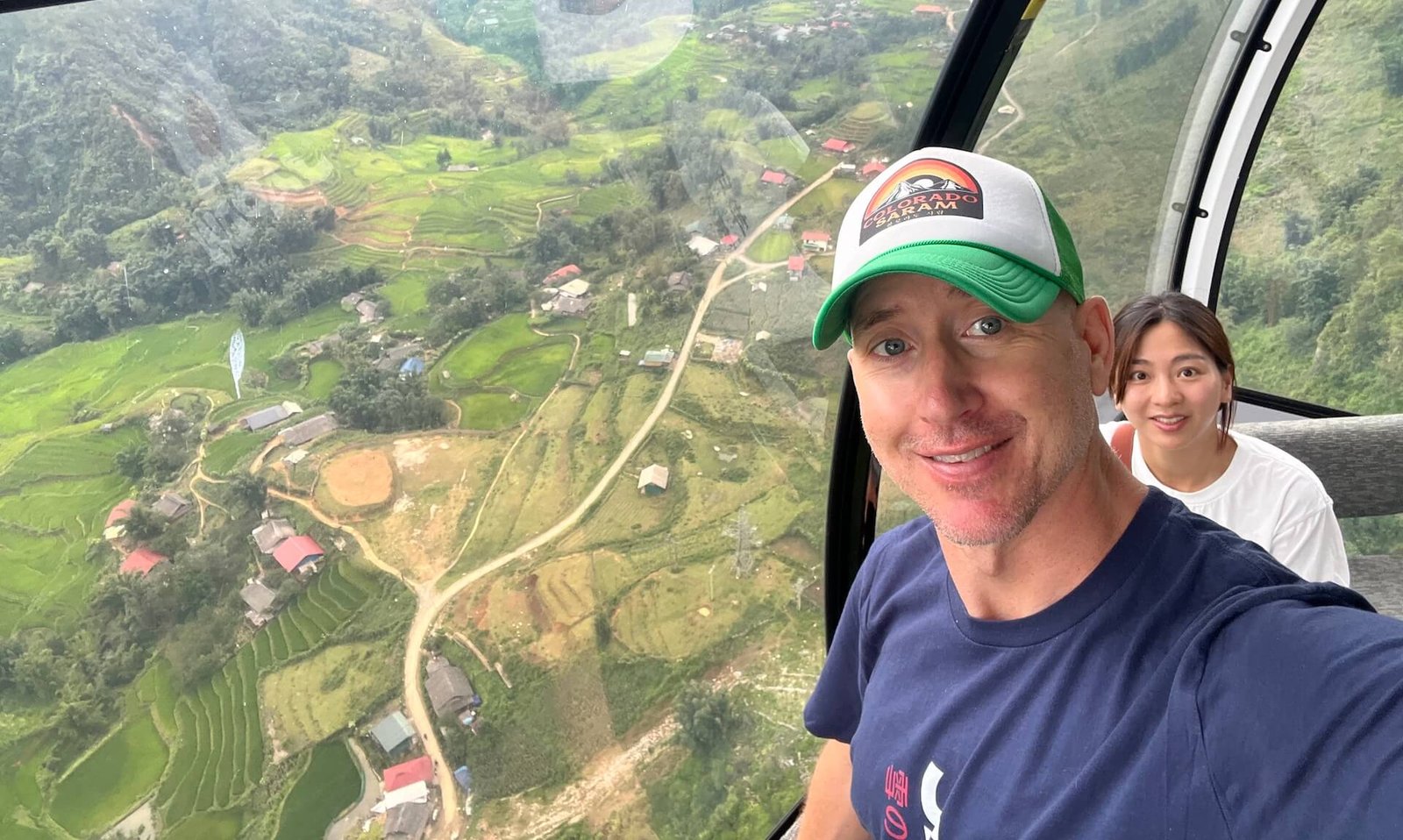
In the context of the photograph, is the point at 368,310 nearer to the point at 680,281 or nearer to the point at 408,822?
the point at 680,281

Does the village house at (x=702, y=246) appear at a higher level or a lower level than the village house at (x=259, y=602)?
higher

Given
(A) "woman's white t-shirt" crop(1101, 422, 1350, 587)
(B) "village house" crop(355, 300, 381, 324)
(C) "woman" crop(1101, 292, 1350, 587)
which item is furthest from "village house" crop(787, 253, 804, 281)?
(B) "village house" crop(355, 300, 381, 324)

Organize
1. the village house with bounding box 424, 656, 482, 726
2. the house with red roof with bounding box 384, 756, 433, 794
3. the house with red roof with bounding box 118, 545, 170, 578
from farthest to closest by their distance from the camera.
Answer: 1. the village house with bounding box 424, 656, 482, 726
2. the house with red roof with bounding box 384, 756, 433, 794
3. the house with red roof with bounding box 118, 545, 170, 578

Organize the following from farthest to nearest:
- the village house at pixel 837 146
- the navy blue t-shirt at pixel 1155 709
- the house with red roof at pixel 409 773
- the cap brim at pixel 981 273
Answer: the village house at pixel 837 146 < the house with red roof at pixel 409 773 < the cap brim at pixel 981 273 < the navy blue t-shirt at pixel 1155 709

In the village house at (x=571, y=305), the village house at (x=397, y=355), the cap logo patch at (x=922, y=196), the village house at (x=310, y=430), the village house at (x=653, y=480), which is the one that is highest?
the cap logo patch at (x=922, y=196)

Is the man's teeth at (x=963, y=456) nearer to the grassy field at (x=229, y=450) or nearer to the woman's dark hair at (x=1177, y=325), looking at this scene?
the woman's dark hair at (x=1177, y=325)

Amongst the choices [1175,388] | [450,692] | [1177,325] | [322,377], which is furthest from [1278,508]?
[322,377]

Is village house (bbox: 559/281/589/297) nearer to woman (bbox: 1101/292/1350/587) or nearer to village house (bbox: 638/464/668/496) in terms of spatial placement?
village house (bbox: 638/464/668/496)

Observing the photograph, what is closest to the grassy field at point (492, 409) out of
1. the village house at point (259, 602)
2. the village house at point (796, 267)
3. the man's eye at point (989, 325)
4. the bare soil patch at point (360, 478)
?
the bare soil patch at point (360, 478)

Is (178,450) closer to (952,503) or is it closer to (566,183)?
(566,183)
